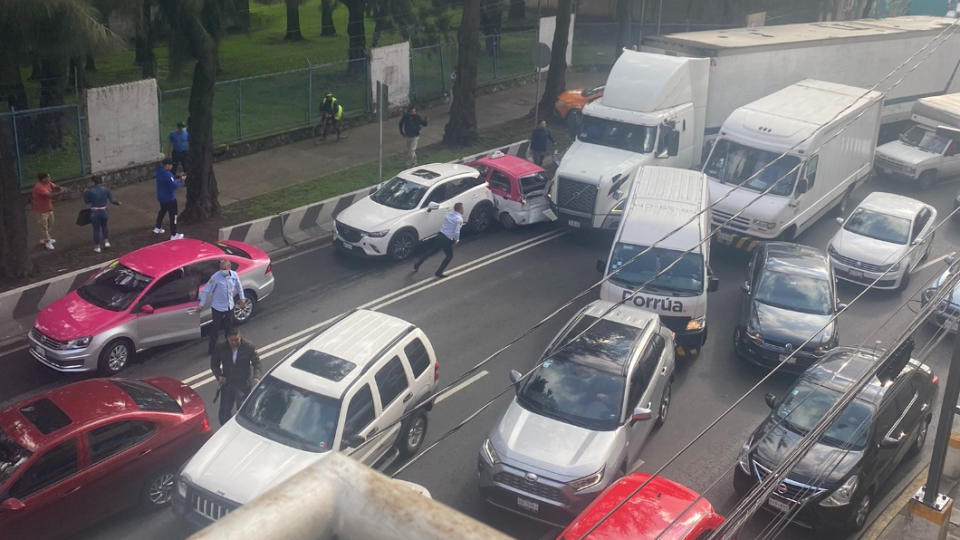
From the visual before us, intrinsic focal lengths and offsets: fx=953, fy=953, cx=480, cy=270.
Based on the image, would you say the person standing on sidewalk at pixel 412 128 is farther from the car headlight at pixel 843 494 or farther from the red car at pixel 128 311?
the car headlight at pixel 843 494

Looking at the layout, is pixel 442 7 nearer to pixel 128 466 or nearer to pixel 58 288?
pixel 58 288

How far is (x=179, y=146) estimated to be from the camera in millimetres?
22562

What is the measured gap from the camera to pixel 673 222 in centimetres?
A: 1684

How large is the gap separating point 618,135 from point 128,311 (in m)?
12.3

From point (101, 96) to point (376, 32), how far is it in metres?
12.8

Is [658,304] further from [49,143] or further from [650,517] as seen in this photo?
[49,143]

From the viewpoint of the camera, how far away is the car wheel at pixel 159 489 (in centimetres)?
1137

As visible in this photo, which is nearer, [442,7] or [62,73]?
[62,73]

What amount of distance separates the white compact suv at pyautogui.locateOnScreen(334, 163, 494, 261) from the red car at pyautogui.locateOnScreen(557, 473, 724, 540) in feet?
32.2

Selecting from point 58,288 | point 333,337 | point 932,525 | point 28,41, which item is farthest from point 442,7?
point 932,525

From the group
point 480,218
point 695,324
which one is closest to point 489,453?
point 695,324

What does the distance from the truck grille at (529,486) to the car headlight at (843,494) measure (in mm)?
3294

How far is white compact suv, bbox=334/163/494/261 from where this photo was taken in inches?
760

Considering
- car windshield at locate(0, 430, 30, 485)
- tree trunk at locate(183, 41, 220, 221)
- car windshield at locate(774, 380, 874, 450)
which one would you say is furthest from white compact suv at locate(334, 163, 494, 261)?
car windshield at locate(0, 430, 30, 485)
